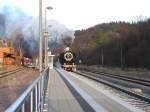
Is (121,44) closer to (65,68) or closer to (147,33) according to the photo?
(147,33)

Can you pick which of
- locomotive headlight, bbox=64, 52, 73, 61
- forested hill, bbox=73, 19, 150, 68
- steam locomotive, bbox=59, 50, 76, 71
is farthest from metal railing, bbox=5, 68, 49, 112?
forested hill, bbox=73, 19, 150, 68

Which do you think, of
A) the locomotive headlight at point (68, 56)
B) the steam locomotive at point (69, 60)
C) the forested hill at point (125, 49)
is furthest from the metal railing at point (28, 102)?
the forested hill at point (125, 49)

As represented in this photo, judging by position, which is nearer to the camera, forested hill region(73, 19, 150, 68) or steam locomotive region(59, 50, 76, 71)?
steam locomotive region(59, 50, 76, 71)

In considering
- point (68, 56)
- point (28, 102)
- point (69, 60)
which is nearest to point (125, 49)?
point (69, 60)

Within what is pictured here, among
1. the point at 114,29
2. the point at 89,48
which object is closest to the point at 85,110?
the point at 89,48

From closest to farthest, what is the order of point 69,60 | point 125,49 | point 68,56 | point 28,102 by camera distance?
point 28,102 → point 68,56 → point 69,60 → point 125,49

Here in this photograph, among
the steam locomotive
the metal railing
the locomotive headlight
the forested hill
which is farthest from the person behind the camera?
the forested hill

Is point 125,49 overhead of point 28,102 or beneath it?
overhead

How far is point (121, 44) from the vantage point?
10719 centimetres

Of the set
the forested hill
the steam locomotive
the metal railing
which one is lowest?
the metal railing

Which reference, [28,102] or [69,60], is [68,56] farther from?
[28,102]

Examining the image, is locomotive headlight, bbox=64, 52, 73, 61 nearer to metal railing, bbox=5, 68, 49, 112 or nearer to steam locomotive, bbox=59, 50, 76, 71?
steam locomotive, bbox=59, 50, 76, 71

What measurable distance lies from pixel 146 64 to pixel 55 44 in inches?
1278

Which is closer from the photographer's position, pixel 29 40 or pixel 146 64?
pixel 146 64
